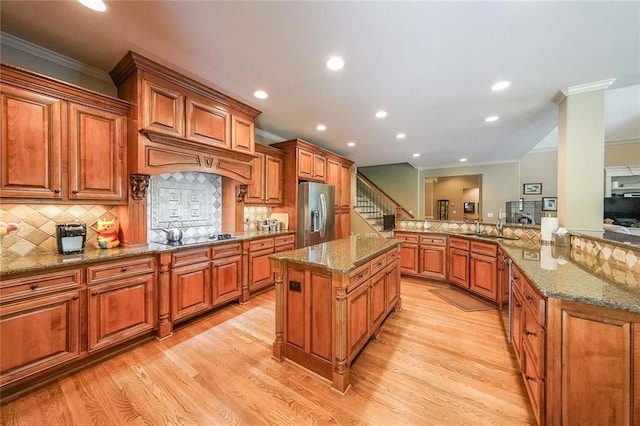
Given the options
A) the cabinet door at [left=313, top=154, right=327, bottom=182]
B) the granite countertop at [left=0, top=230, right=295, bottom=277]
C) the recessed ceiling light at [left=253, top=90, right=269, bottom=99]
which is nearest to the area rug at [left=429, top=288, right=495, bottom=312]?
the cabinet door at [left=313, top=154, right=327, bottom=182]

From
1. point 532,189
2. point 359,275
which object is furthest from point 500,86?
point 532,189

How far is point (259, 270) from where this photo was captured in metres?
3.49

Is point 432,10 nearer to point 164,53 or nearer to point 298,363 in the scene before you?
point 164,53

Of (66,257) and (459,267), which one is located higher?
(66,257)

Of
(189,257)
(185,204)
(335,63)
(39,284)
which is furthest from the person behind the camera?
(185,204)

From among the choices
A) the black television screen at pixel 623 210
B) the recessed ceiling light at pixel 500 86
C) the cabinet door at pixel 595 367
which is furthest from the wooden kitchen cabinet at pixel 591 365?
the black television screen at pixel 623 210

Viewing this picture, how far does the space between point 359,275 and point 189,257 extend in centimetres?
189

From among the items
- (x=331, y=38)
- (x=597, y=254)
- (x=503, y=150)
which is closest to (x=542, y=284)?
(x=597, y=254)

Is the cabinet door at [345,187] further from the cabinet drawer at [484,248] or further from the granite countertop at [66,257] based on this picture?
the granite countertop at [66,257]

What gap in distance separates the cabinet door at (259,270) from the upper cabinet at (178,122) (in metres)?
1.19

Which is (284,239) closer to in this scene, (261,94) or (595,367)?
(261,94)

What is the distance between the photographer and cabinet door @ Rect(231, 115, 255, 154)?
311 centimetres

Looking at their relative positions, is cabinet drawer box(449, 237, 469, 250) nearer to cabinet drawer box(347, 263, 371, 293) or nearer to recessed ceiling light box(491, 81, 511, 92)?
recessed ceiling light box(491, 81, 511, 92)

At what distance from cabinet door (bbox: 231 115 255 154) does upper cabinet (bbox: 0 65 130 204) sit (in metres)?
1.10
